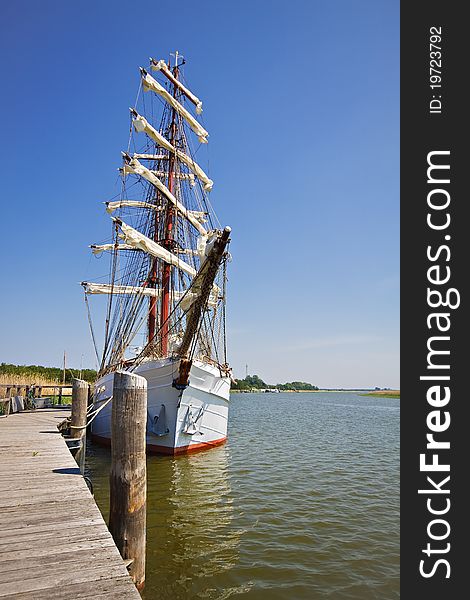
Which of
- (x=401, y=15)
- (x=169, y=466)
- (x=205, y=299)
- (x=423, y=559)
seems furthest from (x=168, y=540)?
(x=401, y=15)

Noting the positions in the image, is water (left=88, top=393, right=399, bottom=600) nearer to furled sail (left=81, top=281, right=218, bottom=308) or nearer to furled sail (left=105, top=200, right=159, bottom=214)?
furled sail (left=81, top=281, right=218, bottom=308)

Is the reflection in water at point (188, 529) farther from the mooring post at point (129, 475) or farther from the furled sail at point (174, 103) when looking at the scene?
the furled sail at point (174, 103)

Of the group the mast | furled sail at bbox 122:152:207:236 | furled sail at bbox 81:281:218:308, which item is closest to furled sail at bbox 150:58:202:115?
the mast

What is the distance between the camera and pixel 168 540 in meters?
7.35

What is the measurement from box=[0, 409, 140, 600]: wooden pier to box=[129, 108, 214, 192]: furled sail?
1973 centimetres

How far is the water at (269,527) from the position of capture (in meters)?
5.95

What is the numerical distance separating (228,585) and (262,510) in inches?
144

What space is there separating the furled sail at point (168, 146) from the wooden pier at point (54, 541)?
1973 centimetres

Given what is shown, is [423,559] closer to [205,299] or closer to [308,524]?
[308,524]

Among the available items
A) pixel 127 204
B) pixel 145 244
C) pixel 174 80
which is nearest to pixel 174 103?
pixel 174 80

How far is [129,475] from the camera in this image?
16.0 feet

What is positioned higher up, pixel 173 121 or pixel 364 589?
pixel 173 121

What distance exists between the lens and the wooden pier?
2986 mm

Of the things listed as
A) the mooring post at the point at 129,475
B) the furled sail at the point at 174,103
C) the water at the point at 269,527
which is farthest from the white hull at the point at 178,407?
the furled sail at the point at 174,103
